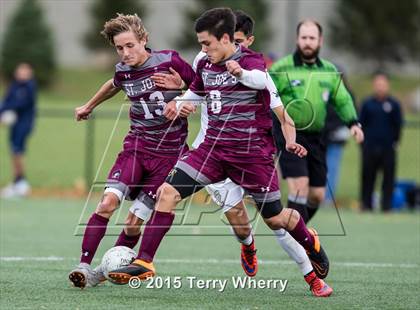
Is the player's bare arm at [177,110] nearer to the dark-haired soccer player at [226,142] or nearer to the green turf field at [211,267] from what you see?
the dark-haired soccer player at [226,142]

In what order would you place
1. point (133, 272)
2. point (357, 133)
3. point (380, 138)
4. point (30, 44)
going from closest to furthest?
1. point (133, 272)
2. point (357, 133)
3. point (380, 138)
4. point (30, 44)

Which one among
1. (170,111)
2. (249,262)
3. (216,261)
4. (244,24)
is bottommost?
(216,261)

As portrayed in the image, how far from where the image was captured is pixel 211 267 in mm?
7891

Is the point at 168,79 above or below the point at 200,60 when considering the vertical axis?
below

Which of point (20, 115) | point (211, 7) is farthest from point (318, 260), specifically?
point (211, 7)

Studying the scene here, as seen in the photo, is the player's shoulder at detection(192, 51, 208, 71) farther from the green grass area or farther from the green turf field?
the green grass area

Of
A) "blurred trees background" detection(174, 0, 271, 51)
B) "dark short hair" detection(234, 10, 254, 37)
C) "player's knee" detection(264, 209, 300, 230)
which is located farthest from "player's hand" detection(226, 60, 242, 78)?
"blurred trees background" detection(174, 0, 271, 51)

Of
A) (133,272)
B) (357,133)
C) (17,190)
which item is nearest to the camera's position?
(133,272)

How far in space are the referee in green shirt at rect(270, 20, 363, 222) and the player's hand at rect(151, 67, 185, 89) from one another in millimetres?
1831

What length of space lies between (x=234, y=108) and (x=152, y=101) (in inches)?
27.5

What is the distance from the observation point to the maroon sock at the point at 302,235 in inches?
255

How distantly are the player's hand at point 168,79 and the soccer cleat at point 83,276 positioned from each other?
1.38m

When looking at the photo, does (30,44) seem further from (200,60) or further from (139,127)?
(200,60)

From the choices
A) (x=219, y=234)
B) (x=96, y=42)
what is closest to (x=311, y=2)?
(x=96, y=42)
